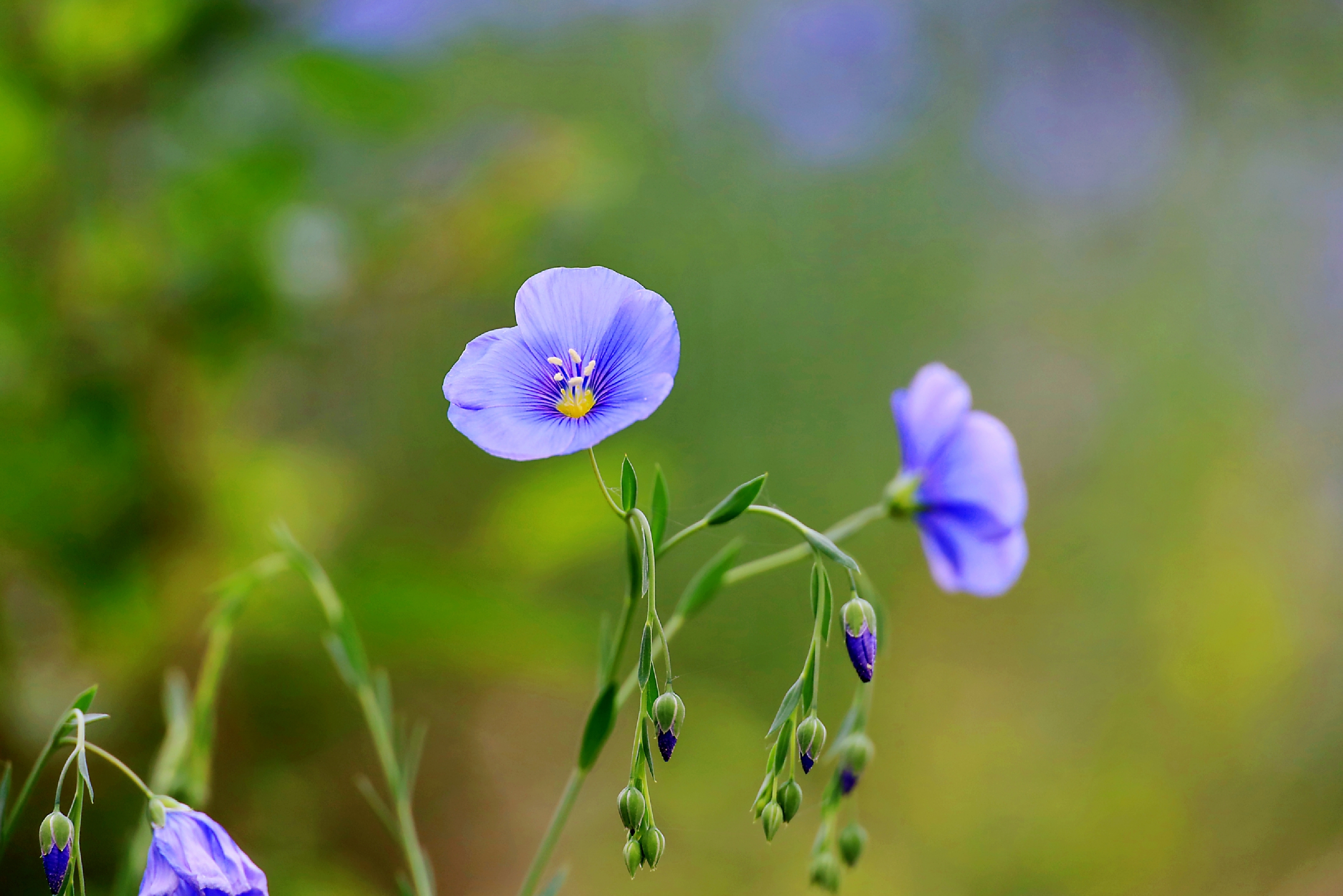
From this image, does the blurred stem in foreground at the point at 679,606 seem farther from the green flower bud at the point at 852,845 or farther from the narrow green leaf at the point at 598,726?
the green flower bud at the point at 852,845

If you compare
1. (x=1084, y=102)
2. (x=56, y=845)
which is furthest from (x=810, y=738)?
(x=1084, y=102)

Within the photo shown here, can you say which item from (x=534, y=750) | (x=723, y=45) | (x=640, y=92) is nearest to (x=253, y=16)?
(x=534, y=750)

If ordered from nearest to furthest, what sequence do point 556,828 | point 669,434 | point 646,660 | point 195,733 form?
point 646,660, point 556,828, point 195,733, point 669,434

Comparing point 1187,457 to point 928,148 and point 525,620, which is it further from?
point 525,620

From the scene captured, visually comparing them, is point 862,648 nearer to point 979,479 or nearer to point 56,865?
point 979,479

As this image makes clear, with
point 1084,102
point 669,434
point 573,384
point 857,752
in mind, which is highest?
point 1084,102

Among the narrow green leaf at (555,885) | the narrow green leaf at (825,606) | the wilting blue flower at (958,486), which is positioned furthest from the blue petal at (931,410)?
the narrow green leaf at (555,885)

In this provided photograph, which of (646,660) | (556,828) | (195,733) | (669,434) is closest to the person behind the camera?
(646,660)

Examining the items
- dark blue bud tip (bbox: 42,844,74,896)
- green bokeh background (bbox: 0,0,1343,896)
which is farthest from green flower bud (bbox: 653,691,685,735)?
green bokeh background (bbox: 0,0,1343,896)
